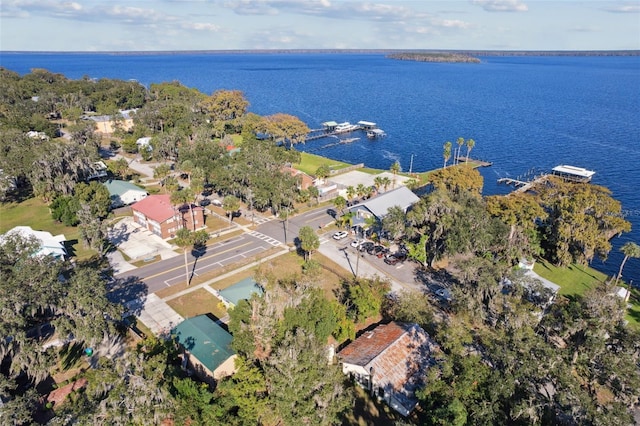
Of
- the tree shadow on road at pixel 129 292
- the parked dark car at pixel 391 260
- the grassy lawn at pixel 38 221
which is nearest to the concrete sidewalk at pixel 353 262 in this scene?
the parked dark car at pixel 391 260

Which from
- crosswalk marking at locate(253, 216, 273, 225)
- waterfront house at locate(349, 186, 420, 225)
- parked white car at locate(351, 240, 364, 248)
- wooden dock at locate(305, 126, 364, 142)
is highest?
waterfront house at locate(349, 186, 420, 225)

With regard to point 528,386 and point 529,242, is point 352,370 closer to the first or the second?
point 528,386

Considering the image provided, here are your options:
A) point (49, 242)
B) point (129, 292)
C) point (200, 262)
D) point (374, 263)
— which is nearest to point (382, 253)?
point (374, 263)

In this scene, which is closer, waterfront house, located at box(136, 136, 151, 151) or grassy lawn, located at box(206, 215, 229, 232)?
grassy lawn, located at box(206, 215, 229, 232)

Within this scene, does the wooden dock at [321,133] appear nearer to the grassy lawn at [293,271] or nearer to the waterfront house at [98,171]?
the waterfront house at [98,171]

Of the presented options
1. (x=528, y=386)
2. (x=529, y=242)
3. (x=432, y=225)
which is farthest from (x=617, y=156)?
(x=528, y=386)

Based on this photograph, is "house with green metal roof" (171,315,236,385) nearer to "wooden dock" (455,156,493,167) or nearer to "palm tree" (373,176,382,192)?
"palm tree" (373,176,382,192)

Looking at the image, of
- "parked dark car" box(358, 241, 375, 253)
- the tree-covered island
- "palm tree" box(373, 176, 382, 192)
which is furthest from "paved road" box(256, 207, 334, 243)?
"palm tree" box(373, 176, 382, 192)

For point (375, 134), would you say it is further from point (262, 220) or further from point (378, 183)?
point (262, 220)
